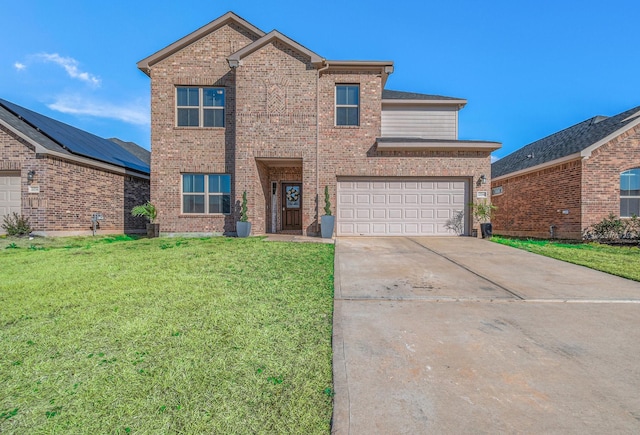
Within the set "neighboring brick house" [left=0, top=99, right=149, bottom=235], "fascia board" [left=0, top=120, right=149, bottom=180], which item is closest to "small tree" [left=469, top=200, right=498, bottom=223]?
"neighboring brick house" [left=0, top=99, right=149, bottom=235]

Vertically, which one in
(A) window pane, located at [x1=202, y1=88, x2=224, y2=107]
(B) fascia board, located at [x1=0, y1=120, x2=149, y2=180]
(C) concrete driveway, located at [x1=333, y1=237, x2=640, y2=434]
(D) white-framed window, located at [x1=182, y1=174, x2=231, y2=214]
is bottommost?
(C) concrete driveway, located at [x1=333, y1=237, x2=640, y2=434]

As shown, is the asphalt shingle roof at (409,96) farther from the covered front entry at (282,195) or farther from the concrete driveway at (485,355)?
the concrete driveway at (485,355)

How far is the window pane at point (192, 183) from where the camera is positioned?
1161cm

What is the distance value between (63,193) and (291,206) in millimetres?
8744

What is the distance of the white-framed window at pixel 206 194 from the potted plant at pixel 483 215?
930 centimetres

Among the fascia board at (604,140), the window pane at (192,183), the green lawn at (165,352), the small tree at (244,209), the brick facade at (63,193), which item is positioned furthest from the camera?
the window pane at (192,183)

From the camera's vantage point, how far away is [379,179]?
11578mm

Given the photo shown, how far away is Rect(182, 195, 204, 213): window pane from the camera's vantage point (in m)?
11.6

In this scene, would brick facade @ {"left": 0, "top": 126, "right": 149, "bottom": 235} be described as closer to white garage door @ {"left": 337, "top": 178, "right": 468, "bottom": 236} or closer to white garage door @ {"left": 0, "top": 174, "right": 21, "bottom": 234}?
white garage door @ {"left": 0, "top": 174, "right": 21, "bottom": 234}

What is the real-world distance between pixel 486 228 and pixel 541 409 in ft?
34.0

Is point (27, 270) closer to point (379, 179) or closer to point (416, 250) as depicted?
point (416, 250)

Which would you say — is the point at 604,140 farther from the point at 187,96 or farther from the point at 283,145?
the point at 187,96

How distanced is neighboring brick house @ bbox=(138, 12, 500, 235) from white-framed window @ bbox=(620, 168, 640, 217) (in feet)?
16.7

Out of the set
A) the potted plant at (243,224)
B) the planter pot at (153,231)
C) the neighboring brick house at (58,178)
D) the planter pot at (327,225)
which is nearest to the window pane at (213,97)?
the potted plant at (243,224)
